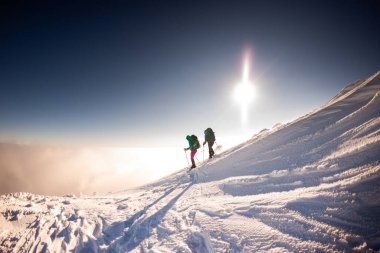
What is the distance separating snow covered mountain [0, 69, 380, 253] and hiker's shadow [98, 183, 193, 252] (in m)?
0.04

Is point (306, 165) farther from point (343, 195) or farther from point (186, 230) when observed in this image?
point (186, 230)

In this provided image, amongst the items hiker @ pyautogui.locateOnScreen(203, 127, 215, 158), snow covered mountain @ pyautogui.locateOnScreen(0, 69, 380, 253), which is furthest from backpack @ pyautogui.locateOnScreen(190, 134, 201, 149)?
snow covered mountain @ pyautogui.locateOnScreen(0, 69, 380, 253)

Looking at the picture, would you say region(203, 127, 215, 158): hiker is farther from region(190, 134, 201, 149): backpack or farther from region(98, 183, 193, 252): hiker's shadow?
region(98, 183, 193, 252): hiker's shadow

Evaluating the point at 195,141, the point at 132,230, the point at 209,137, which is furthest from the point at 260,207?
the point at 209,137

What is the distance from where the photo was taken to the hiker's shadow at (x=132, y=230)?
6.48 meters

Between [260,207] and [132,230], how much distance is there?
4.91 meters

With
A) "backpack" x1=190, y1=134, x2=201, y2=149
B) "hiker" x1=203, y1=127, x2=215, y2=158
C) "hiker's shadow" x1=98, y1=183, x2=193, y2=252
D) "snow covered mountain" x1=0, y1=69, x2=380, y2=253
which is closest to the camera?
"snow covered mountain" x1=0, y1=69, x2=380, y2=253

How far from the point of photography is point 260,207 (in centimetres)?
619

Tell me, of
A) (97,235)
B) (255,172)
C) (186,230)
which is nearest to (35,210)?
(97,235)

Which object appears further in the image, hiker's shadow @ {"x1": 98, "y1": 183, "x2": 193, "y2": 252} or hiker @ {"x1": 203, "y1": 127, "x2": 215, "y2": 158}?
hiker @ {"x1": 203, "y1": 127, "x2": 215, "y2": 158}

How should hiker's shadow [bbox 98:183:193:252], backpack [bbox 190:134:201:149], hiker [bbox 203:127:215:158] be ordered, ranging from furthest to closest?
1. hiker [bbox 203:127:215:158]
2. backpack [bbox 190:134:201:149]
3. hiker's shadow [bbox 98:183:193:252]

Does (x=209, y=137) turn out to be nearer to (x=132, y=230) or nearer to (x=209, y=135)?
(x=209, y=135)

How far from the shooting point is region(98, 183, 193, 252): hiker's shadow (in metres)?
6.48

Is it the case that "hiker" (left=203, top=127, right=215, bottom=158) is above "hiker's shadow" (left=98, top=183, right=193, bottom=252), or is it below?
above
